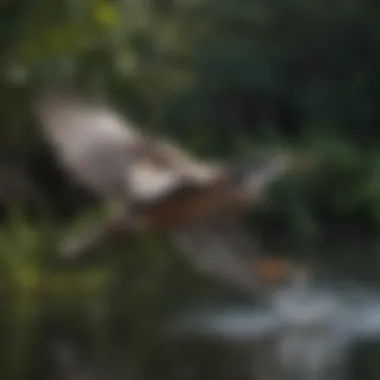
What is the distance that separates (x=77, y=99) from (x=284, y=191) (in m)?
1.09

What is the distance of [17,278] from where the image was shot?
2.91 meters

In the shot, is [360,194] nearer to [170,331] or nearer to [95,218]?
[95,218]

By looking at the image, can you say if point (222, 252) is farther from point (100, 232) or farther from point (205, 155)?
point (205, 155)

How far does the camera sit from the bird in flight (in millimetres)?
2258

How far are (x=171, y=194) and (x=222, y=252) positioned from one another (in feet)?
0.72

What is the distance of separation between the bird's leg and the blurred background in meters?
0.05

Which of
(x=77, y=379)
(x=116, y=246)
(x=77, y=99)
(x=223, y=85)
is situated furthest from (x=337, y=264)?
(x=223, y=85)

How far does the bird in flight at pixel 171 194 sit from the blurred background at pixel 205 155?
0.33 feet

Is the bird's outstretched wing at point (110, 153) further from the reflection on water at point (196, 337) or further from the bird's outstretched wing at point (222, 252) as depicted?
the reflection on water at point (196, 337)

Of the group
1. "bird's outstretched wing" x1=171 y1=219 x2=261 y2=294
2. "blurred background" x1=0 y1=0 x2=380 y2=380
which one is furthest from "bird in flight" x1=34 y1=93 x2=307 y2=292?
"blurred background" x1=0 y1=0 x2=380 y2=380

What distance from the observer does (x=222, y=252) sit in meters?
2.38

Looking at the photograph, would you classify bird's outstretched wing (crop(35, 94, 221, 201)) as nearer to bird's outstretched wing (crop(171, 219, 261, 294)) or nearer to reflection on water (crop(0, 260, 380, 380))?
bird's outstretched wing (crop(171, 219, 261, 294))

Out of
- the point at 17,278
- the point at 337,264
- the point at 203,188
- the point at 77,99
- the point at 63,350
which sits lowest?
the point at 63,350

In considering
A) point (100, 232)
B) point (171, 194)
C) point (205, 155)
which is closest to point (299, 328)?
point (171, 194)
